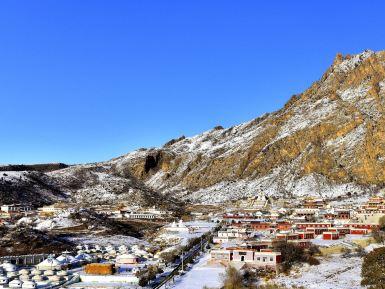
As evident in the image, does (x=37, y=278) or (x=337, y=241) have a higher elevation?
A: (x=337, y=241)

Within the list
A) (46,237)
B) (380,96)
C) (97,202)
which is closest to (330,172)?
(380,96)

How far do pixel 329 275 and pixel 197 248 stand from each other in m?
25.8

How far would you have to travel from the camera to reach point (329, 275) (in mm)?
60125

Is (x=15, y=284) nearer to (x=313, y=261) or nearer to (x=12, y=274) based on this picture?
(x=12, y=274)

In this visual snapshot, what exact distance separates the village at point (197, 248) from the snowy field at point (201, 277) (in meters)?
0.13

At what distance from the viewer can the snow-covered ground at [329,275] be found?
56375mm

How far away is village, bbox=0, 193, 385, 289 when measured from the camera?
6419cm

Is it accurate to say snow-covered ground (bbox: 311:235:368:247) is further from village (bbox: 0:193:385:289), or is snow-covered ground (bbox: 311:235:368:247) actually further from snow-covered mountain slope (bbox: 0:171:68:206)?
snow-covered mountain slope (bbox: 0:171:68:206)

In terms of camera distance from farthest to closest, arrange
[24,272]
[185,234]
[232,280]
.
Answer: [185,234]
[24,272]
[232,280]

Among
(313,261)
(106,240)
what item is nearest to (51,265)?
(106,240)

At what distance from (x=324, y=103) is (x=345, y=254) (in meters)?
132

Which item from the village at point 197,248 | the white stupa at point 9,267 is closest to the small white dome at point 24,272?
the village at point 197,248

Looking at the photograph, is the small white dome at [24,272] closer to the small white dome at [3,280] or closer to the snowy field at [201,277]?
the small white dome at [3,280]

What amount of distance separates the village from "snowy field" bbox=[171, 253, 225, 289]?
0.13 meters
